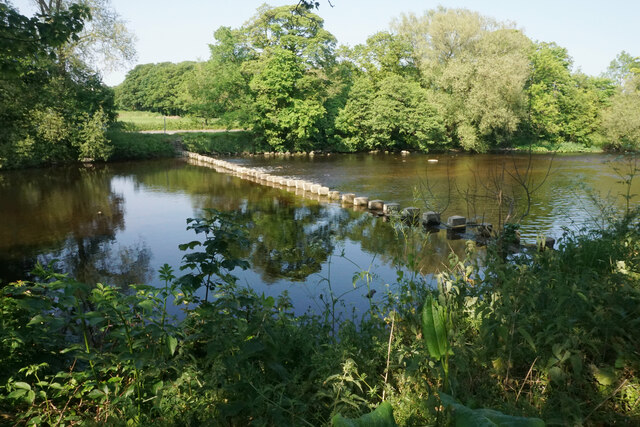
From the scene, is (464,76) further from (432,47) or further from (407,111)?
(432,47)

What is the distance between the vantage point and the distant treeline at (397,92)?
28688 millimetres

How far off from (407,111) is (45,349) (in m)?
31.8

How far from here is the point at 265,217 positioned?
11875 mm

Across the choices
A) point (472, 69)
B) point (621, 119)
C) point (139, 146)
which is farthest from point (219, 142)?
point (621, 119)

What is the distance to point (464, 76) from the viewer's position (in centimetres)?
2903

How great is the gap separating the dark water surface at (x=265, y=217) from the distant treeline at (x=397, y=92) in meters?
8.18

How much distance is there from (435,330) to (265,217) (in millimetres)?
10523

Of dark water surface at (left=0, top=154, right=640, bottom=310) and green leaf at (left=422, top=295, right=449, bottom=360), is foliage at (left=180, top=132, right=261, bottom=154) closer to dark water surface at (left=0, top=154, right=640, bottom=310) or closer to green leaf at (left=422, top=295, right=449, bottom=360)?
dark water surface at (left=0, top=154, right=640, bottom=310)

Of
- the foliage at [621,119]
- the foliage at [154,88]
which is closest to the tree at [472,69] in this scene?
the foliage at [621,119]

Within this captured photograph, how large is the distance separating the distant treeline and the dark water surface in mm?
8179

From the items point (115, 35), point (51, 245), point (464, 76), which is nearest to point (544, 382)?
point (51, 245)

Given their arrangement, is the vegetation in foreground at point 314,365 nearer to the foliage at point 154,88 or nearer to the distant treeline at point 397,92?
the distant treeline at point 397,92

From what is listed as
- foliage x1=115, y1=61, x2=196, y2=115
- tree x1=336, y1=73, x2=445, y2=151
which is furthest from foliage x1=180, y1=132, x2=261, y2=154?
foliage x1=115, y1=61, x2=196, y2=115

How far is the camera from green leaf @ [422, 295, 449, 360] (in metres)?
1.53
